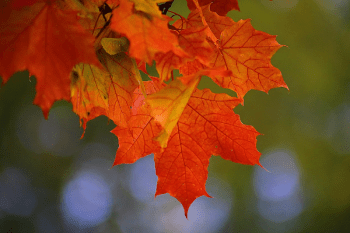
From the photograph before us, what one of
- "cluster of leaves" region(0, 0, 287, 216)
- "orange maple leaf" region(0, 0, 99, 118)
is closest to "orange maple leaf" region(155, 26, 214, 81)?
"cluster of leaves" region(0, 0, 287, 216)

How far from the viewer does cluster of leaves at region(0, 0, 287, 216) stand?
1.14 ft

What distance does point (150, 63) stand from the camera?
1.07ft

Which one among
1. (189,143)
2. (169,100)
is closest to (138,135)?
(189,143)

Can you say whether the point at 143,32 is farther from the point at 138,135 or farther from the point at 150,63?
the point at 138,135

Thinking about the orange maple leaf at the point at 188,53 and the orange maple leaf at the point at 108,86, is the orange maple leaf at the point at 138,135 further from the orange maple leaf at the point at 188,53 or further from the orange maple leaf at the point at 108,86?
the orange maple leaf at the point at 188,53

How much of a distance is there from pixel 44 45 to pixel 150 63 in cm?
16

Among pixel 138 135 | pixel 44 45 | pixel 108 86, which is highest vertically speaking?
pixel 44 45

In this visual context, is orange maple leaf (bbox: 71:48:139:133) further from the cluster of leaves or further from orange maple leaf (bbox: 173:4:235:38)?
orange maple leaf (bbox: 173:4:235:38)

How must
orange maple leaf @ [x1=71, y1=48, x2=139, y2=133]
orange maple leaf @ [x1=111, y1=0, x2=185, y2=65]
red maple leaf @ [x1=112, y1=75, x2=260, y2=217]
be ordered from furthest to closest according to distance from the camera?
red maple leaf @ [x1=112, y1=75, x2=260, y2=217] < orange maple leaf @ [x1=71, y1=48, x2=139, y2=133] < orange maple leaf @ [x1=111, y1=0, x2=185, y2=65]

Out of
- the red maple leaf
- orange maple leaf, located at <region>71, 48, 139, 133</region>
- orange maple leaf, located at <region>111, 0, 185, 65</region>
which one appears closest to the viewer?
orange maple leaf, located at <region>111, 0, 185, 65</region>

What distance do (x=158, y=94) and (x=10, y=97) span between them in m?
3.38

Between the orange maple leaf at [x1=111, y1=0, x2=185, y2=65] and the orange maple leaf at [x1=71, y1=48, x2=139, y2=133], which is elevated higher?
the orange maple leaf at [x1=111, y1=0, x2=185, y2=65]

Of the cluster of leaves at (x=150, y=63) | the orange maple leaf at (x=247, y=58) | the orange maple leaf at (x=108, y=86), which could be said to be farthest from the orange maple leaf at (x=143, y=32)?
the orange maple leaf at (x=247, y=58)

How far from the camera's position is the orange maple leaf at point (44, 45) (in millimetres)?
345
